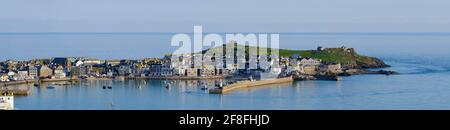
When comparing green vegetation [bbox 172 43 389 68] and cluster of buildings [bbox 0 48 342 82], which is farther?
green vegetation [bbox 172 43 389 68]

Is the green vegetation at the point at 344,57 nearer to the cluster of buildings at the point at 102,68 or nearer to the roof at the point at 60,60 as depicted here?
the cluster of buildings at the point at 102,68

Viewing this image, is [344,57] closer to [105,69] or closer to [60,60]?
[105,69]

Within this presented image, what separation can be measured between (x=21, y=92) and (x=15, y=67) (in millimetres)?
113

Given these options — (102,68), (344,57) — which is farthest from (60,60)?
(344,57)

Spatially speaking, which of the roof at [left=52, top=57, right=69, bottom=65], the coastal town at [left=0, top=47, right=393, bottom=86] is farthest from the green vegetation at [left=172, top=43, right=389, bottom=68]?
the roof at [left=52, top=57, right=69, bottom=65]

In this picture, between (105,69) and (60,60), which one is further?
(105,69)

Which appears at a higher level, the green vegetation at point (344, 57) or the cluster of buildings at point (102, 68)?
the green vegetation at point (344, 57)

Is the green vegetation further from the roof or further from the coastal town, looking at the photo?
the roof

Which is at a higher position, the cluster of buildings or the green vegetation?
the green vegetation

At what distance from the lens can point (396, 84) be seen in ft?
11.4

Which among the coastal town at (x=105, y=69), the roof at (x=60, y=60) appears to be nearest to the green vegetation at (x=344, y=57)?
the coastal town at (x=105, y=69)

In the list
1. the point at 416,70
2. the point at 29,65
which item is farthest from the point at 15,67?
the point at 416,70

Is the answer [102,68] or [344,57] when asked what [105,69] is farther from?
[344,57]

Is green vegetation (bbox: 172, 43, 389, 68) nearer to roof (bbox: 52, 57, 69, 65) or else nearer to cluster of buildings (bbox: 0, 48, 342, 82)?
cluster of buildings (bbox: 0, 48, 342, 82)
